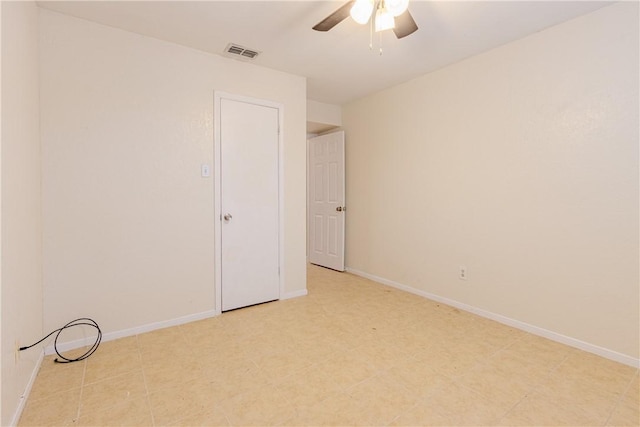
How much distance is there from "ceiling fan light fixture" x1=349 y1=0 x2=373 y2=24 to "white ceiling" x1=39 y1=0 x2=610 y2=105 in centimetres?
46

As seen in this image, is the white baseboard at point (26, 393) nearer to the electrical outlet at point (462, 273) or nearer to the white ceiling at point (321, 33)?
the white ceiling at point (321, 33)

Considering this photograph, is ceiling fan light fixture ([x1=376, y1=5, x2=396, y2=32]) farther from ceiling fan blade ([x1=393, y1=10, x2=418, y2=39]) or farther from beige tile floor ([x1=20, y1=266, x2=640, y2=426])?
beige tile floor ([x1=20, y1=266, x2=640, y2=426])

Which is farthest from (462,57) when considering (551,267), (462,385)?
(462,385)

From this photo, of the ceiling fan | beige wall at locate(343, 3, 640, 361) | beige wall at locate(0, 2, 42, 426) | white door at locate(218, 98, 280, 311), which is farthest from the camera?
white door at locate(218, 98, 280, 311)

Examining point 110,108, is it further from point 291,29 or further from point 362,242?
point 362,242

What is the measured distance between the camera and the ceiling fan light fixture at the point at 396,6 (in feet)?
5.51

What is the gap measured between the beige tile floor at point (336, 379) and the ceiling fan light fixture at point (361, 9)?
2.13 metres

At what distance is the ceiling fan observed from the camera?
1.71 metres

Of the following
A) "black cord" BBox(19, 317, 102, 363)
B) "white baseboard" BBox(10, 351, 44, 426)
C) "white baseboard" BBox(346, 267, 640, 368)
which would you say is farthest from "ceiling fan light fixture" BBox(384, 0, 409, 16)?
"black cord" BBox(19, 317, 102, 363)

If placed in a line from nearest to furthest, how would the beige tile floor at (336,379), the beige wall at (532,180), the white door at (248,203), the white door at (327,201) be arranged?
the beige tile floor at (336,379)
the beige wall at (532,180)
the white door at (248,203)
the white door at (327,201)

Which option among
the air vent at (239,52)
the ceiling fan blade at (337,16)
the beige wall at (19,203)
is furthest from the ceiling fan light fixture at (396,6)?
the beige wall at (19,203)

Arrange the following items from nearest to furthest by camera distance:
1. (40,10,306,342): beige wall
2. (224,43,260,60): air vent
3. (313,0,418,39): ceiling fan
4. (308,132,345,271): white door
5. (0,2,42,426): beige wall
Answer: (0,2,42,426): beige wall, (313,0,418,39): ceiling fan, (40,10,306,342): beige wall, (224,43,260,60): air vent, (308,132,345,271): white door

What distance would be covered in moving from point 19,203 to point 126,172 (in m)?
0.84

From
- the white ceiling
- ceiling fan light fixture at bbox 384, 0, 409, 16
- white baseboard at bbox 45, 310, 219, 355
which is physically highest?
the white ceiling
